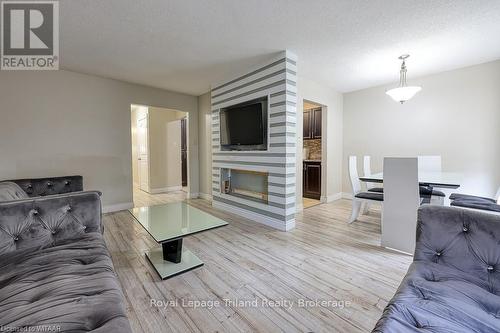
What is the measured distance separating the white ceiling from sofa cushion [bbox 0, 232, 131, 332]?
2.10m

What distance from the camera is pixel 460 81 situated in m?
3.49

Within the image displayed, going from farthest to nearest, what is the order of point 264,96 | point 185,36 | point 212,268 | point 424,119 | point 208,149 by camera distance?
point 208,149 → point 424,119 → point 264,96 → point 185,36 → point 212,268

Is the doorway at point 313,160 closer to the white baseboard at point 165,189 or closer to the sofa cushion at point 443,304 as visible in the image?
the sofa cushion at point 443,304

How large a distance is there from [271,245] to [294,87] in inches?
84.2

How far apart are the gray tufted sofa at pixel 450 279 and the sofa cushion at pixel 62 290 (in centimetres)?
110

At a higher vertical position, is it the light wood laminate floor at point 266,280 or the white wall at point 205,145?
the white wall at point 205,145

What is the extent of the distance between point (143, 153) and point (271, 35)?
4970 mm

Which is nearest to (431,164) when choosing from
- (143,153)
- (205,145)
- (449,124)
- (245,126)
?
(449,124)

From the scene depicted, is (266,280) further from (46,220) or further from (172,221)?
(46,220)

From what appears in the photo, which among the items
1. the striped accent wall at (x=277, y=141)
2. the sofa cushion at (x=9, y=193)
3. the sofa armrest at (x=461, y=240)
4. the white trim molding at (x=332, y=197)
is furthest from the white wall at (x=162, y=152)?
the sofa armrest at (x=461, y=240)

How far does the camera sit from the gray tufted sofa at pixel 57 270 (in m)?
0.84

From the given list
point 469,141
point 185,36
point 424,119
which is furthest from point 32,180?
point 469,141

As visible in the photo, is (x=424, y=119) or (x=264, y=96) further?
(x=424, y=119)

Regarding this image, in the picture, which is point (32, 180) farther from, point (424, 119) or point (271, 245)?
point (424, 119)
